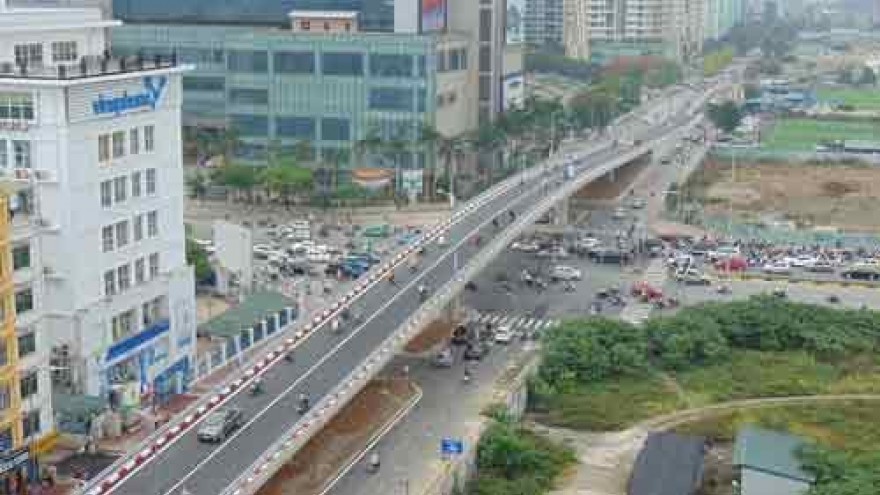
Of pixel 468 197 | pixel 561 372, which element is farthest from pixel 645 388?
pixel 468 197

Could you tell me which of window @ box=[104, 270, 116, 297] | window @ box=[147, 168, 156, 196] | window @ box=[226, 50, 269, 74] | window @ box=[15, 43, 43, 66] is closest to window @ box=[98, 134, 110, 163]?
window @ box=[147, 168, 156, 196]

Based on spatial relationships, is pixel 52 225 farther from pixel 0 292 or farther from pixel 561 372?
pixel 561 372

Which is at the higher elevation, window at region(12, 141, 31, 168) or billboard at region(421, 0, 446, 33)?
billboard at region(421, 0, 446, 33)

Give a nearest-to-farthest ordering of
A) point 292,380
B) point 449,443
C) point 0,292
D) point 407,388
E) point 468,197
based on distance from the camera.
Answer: point 0,292 < point 449,443 < point 292,380 < point 407,388 < point 468,197

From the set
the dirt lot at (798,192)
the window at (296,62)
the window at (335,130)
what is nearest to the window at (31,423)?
the window at (335,130)

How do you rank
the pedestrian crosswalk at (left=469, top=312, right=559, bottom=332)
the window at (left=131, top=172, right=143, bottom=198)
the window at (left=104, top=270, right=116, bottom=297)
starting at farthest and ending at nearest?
the pedestrian crosswalk at (left=469, top=312, right=559, bottom=332) → the window at (left=131, top=172, right=143, bottom=198) → the window at (left=104, top=270, right=116, bottom=297)

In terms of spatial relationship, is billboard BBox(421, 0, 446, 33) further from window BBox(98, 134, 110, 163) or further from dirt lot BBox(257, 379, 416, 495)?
window BBox(98, 134, 110, 163)
